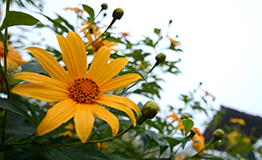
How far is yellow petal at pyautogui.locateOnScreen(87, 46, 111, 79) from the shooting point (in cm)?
57

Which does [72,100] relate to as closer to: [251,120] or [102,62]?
[102,62]

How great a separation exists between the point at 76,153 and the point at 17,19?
0.38 m

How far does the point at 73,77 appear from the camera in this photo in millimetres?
570

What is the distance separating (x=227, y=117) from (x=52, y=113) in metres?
3.55

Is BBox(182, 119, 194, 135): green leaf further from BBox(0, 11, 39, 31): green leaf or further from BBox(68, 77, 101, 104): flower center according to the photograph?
BBox(0, 11, 39, 31): green leaf

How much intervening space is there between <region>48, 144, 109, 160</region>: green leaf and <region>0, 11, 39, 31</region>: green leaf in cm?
35

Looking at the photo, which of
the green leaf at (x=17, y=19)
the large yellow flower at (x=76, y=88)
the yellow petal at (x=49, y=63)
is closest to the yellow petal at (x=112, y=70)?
the large yellow flower at (x=76, y=88)

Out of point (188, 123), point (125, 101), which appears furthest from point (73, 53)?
point (188, 123)

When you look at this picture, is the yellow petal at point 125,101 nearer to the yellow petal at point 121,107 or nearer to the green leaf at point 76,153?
the yellow petal at point 121,107

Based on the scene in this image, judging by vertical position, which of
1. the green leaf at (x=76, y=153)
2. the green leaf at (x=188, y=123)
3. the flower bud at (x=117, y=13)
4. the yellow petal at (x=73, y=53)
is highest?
the flower bud at (x=117, y=13)

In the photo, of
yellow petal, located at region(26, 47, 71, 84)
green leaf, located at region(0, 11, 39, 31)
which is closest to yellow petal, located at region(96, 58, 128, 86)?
yellow petal, located at region(26, 47, 71, 84)

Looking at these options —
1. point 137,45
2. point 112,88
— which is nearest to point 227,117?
point 137,45

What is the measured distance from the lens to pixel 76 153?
56 centimetres

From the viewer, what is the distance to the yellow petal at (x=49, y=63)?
0.46m
